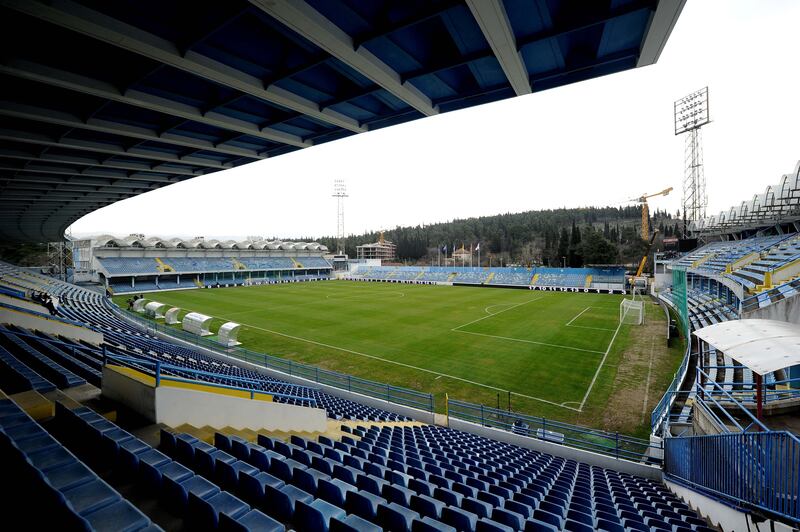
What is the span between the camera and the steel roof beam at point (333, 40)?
370 centimetres

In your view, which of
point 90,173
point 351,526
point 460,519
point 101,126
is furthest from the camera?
point 90,173

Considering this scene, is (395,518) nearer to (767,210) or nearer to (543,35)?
(543,35)

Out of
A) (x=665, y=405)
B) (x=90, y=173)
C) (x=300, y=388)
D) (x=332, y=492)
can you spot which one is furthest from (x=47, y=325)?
(x=665, y=405)

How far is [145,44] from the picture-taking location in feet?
13.8

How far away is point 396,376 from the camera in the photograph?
17.8 m

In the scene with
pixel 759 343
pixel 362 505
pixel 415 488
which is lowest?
pixel 415 488

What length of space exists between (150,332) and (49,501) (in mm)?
24538

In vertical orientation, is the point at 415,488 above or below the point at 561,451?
above

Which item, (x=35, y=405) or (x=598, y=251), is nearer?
(x=35, y=405)

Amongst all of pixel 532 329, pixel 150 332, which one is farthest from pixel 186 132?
pixel 532 329

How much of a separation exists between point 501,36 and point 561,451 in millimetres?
11129

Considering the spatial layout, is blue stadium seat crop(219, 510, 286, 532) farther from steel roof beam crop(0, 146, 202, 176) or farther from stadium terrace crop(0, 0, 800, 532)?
steel roof beam crop(0, 146, 202, 176)

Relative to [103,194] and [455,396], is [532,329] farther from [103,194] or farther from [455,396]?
[103,194]

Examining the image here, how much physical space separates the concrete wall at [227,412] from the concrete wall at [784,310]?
1347 cm
